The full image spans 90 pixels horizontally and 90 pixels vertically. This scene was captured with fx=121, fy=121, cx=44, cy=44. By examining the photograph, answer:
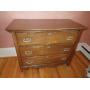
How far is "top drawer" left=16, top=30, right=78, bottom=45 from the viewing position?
125cm

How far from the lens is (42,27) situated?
1.23 meters

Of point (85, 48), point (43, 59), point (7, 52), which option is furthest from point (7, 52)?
point (85, 48)

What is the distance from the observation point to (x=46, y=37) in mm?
1299

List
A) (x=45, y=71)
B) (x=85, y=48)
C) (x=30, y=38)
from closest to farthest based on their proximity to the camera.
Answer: (x=30, y=38)
(x=45, y=71)
(x=85, y=48)

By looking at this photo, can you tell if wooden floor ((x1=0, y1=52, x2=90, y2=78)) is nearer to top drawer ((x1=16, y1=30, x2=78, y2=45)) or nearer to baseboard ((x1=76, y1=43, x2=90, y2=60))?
baseboard ((x1=76, y1=43, x2=90, y2=60))

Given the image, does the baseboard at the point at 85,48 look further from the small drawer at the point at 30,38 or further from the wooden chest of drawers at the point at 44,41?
the small drawer at the point at 30,38

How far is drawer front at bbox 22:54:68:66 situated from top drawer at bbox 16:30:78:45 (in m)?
0.23

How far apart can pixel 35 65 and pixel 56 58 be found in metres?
0.28

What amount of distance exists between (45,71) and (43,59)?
186mm

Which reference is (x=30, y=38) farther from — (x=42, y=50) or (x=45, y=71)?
(x=45, y=71)

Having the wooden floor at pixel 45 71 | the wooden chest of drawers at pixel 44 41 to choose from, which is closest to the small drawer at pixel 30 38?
the wooden chest of drawers at pixel 44 41

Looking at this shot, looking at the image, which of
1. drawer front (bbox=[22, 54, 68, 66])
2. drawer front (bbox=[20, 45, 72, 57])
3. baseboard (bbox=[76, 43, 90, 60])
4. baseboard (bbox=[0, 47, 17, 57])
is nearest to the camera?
drawer front (bbox=[20, 45, 72, 57])

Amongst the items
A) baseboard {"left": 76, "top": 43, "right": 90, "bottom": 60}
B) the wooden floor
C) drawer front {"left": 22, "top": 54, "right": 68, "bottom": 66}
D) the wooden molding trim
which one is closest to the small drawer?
drawer front {"left": 22, "top": 54, "right": 68, "bottom": 66}

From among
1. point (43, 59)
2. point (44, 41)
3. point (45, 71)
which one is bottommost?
point (45, 71)
